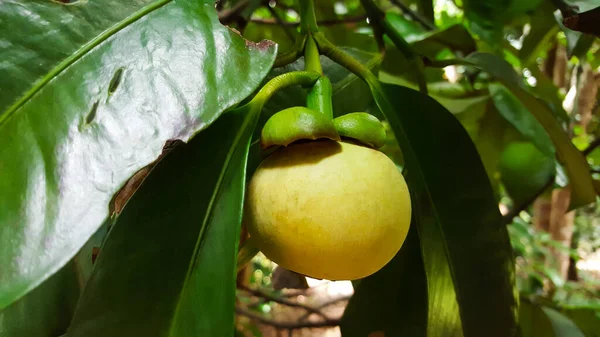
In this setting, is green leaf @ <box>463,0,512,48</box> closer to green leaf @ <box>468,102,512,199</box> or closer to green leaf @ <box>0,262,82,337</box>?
green leaf @ <box>468,102,512,199</box>

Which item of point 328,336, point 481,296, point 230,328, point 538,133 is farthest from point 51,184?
point 328,336

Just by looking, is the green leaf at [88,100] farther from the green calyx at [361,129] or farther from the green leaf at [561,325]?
the green leaf at [561,325]

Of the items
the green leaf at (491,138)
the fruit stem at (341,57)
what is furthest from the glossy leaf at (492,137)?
the fruit stem at (341,57)

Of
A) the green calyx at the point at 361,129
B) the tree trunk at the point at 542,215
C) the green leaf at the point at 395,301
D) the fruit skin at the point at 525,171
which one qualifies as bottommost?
the tree trunk at the point at 542,215

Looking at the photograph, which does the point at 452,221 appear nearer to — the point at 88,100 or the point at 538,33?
the point at 88,100

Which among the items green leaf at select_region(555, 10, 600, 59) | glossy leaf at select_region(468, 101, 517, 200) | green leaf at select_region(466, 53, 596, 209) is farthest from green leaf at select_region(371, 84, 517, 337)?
glossy leaf at select_region(468, 101, 517, 200)
